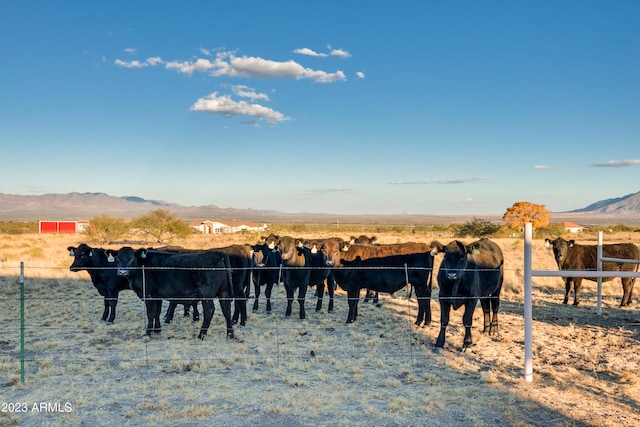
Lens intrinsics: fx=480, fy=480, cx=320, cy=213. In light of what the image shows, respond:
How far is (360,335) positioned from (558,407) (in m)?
4.43

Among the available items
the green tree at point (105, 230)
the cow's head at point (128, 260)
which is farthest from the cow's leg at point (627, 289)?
the green tree at point (105, 230)

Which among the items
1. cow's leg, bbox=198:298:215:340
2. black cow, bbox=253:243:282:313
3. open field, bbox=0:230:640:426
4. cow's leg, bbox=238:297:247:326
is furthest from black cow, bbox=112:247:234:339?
black cow, bbox=253:243:282:313

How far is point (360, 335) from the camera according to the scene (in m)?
9.94

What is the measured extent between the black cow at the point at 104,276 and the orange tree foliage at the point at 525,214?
6760cm

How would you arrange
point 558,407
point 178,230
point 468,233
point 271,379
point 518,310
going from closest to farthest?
point 558,407 < point 271,379 < point 518,310 < point 178,230 < point 468,233

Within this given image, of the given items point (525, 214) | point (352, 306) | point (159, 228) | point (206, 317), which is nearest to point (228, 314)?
point (206, 317)

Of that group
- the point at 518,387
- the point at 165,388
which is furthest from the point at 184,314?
the point at 518,387

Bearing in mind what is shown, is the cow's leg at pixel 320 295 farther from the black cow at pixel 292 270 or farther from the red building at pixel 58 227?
the red building at pixel 58 227

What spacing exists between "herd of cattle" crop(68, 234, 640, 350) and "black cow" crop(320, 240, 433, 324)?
23mm

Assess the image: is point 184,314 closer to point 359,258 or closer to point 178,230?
point 359,258

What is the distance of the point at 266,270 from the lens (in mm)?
12891

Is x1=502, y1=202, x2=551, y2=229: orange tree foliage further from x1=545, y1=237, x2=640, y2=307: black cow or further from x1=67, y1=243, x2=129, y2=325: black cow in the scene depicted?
x1=67, y1=243, x2=129, y2=325: black cow

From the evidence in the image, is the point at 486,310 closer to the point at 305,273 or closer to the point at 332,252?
the point at 332,252

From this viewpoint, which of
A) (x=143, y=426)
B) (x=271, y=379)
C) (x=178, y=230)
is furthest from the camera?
(x=178, y=230)
